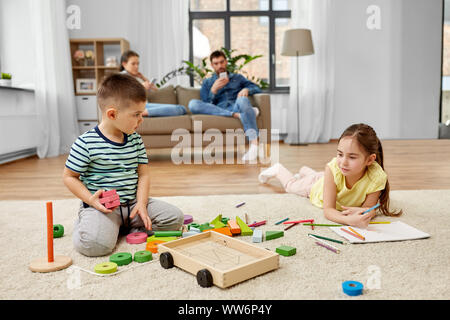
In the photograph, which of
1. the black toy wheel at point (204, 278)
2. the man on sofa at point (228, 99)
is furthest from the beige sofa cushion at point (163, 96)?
the black toy wheel at point (204, 278)

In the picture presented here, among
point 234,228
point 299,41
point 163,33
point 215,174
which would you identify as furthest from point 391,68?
point 234,228

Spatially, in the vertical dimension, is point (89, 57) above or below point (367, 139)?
above

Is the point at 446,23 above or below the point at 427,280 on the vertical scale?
above

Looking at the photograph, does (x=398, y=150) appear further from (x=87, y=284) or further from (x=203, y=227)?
(x=87, y=284)

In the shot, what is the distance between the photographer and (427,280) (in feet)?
3.16

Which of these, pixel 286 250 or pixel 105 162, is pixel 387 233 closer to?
pixel 286 250

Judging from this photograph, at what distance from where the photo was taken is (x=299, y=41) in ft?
14.3

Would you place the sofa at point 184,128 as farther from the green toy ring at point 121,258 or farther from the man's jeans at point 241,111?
the green toy ring at point 121,258

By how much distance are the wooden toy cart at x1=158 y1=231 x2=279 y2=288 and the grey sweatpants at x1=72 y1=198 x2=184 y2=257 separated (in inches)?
7.2

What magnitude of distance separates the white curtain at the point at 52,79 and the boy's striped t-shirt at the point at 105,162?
2.88m

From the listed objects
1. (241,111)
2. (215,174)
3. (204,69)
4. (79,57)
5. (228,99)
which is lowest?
(215,174)

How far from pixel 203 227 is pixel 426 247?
28.0 inches

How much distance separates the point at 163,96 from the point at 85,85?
1.26 meters
